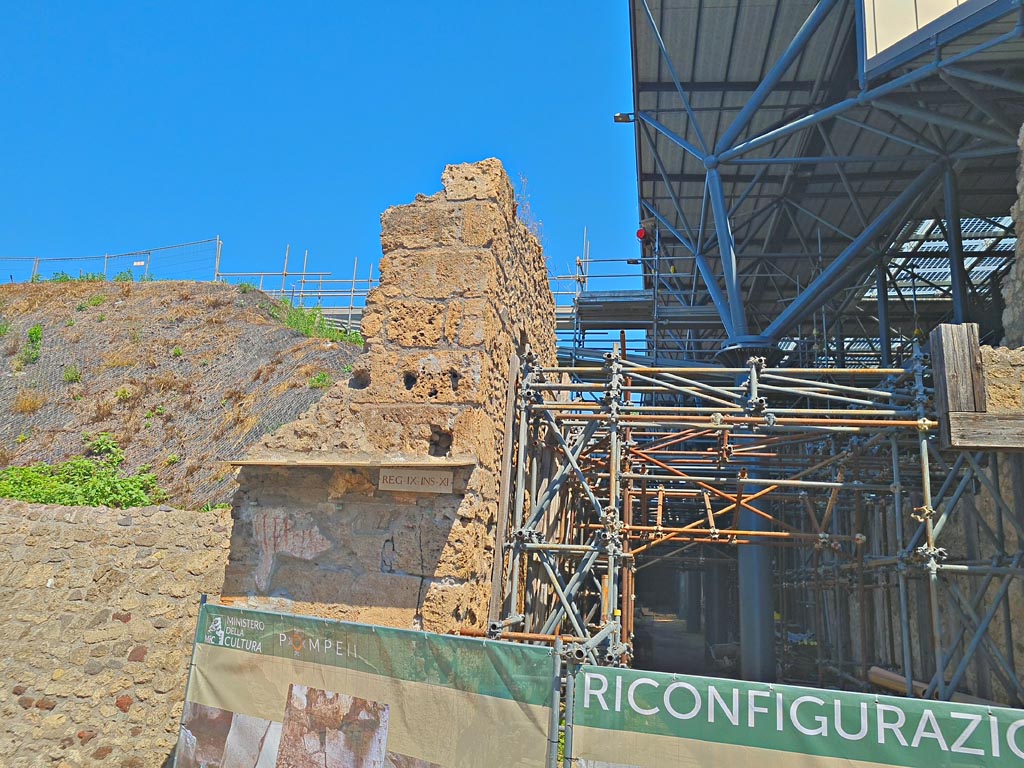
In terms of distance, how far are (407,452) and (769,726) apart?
320 centimetres

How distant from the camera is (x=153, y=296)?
21.6 meters

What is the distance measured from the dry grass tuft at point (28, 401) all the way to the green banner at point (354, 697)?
43.8 ft

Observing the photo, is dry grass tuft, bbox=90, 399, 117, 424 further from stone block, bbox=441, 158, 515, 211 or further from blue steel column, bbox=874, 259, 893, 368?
blue steel column, bbox=874, 259, 893, 368

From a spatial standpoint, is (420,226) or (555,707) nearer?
(555,707)

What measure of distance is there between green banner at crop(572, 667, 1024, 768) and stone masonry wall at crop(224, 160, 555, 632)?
1.98 m

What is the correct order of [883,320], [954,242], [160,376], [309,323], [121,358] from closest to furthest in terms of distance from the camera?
[954,242] → [883,320] → [160,376] → [121,358] → [309,323]

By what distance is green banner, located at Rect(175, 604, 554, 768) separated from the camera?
362 cm

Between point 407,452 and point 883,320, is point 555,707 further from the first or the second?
point 883,320

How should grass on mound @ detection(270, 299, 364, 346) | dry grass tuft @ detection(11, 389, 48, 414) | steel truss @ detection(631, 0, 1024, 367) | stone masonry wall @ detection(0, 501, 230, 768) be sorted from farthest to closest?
grass on mound @ detection(270, 299, 364, 346) < dry grass tuft @ detection(11, 389, 48, 414) < steel truss @ detection(631, 0, 1024, 367) < stone masonry wall @ detection(0, 501, 230, 768)

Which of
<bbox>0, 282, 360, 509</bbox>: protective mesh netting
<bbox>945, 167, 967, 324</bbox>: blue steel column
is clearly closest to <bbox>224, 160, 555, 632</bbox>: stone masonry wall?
<bbox>0, 282, 360, 509</bbox>: protective mesh netting

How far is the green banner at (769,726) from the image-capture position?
117 inches

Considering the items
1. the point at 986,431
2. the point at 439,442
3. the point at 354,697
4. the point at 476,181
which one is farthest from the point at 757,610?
the point at 354,697

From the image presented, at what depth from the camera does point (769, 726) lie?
3.19 metres

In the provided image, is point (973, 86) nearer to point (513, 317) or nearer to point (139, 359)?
point (513, 317)
